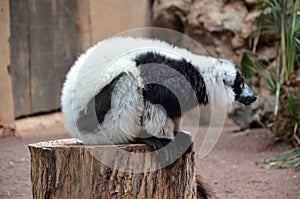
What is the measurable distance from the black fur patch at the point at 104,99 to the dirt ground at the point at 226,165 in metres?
1.94

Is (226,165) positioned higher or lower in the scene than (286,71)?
lower

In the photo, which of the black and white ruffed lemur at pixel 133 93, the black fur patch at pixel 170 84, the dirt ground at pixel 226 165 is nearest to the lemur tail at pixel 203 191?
the black and white ruffed lemur at pixel 133 93

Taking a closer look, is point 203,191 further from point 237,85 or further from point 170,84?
point 170,84

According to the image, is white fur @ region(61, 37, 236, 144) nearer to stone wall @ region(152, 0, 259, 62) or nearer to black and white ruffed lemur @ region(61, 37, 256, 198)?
black and white ruffed lemur @ region(61, 37, 256, 198)

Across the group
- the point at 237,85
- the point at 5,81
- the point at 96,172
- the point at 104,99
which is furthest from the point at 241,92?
the point at 5,81

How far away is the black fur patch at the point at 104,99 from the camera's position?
11.8 ft

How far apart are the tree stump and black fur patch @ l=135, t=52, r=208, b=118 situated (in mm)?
307

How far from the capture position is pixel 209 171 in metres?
6.41

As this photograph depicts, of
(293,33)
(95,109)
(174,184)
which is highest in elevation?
(293,33)

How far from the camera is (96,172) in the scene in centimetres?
361

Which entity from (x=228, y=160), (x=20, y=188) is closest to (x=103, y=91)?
(x=20, y=188)

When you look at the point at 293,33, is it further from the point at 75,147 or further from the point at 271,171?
the point at 75,147

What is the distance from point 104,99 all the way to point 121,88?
0.41ft

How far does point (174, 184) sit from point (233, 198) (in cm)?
181
